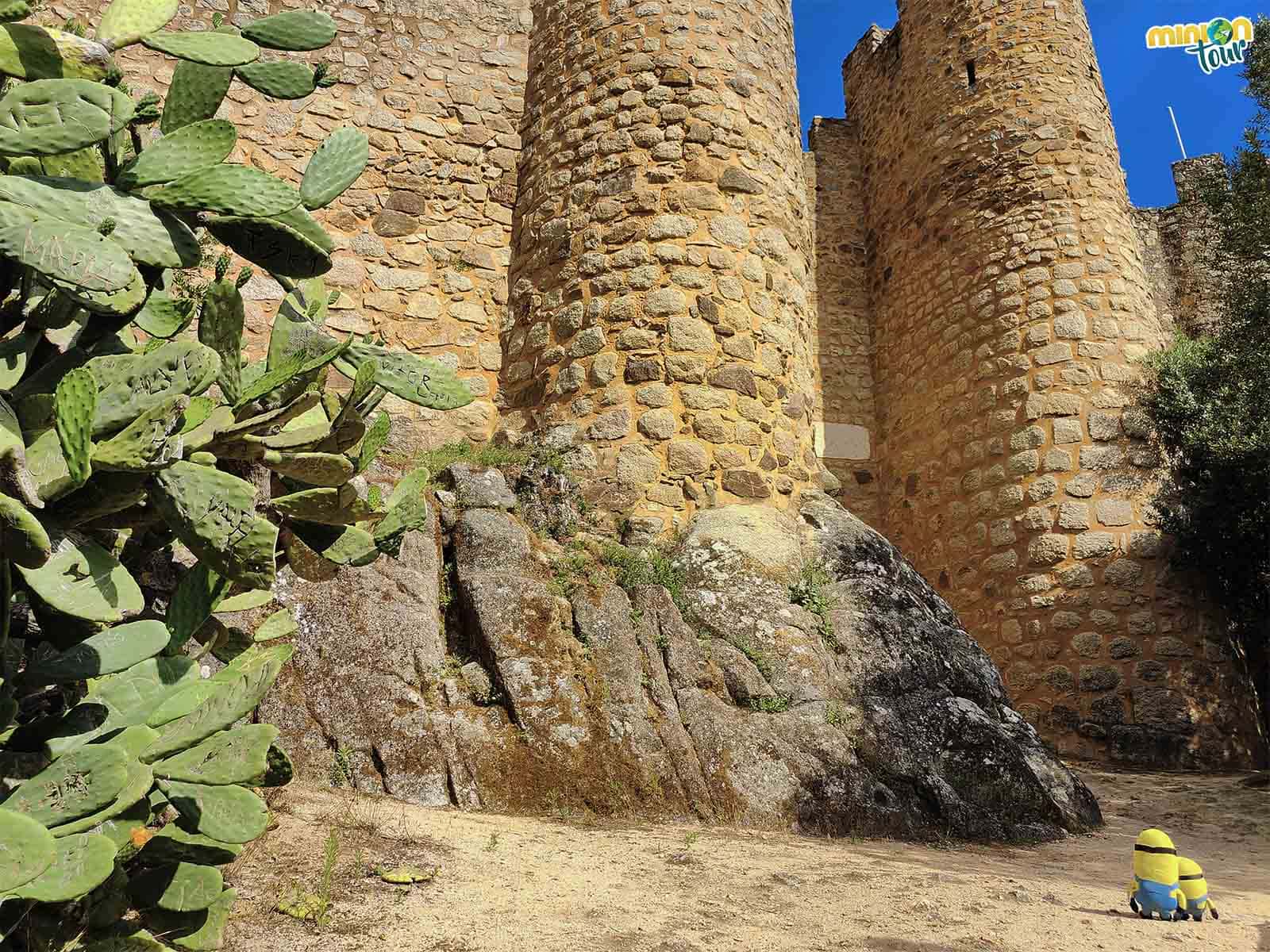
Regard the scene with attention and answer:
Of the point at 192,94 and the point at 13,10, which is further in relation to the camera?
the point at 192,94

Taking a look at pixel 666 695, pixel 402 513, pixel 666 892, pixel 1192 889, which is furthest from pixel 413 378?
pixel 1192 889

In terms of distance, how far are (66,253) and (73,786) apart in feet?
2.92

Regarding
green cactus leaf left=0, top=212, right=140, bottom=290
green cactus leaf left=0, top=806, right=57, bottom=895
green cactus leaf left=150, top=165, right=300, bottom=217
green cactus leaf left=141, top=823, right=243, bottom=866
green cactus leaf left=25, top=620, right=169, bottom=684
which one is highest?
green cactus leaf left=150, top=165, right=300, bottom=217

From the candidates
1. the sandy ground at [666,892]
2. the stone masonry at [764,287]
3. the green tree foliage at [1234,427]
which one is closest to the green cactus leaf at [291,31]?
the sandy ground at [666,892]

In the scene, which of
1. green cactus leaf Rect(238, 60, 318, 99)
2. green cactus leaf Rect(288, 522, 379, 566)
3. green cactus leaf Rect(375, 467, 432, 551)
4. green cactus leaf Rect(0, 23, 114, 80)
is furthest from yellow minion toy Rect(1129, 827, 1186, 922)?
green cactus leaf Rect(0, 23, 114, 80)

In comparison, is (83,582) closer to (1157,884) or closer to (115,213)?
(115,213)

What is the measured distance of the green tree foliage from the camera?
303 inches

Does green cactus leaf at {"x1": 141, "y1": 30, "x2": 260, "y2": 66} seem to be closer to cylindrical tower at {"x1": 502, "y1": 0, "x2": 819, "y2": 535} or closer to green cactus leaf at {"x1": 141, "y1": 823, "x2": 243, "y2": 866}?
green cactus leaf at {"x1": 141, "y1": 823, "x2": 243, "y2": 866}

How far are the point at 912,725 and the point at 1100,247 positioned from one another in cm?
569

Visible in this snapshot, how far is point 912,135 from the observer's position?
33.9ft

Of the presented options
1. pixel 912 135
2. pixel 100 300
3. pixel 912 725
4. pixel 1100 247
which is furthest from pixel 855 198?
pixel 100 300

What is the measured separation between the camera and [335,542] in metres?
2.37

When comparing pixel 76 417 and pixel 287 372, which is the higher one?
pixel 287 372

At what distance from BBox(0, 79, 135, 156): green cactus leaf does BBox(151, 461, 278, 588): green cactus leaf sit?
1.97 feet
